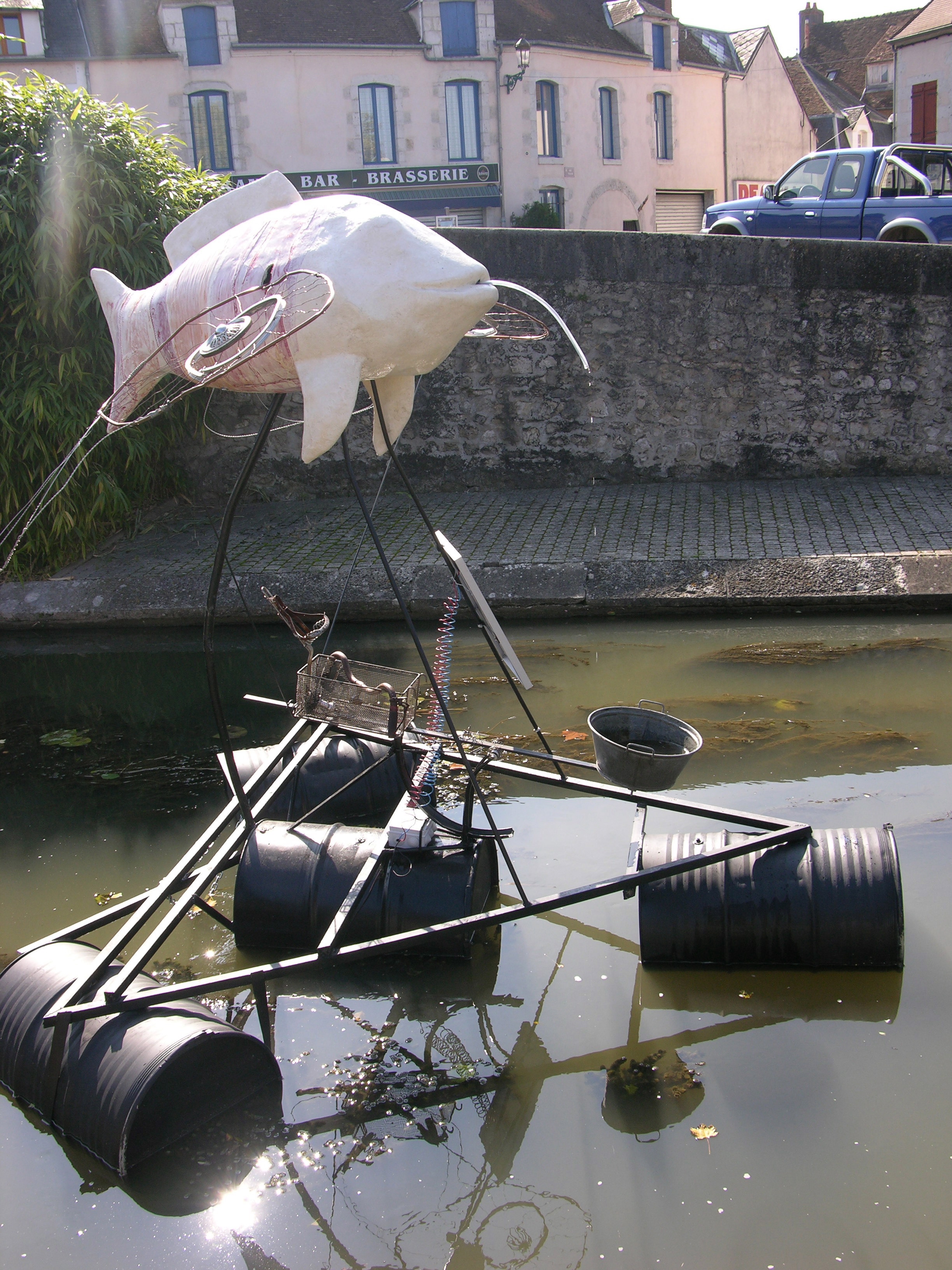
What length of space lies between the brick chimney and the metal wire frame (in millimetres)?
42007

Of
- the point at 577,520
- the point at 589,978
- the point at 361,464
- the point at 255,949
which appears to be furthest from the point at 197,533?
the point at 589,978

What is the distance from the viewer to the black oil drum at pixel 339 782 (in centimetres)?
541

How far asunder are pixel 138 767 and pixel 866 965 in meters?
4.39

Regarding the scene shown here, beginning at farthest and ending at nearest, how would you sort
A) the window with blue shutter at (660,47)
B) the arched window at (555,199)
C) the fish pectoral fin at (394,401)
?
the window with blue shutter at (660,47), the arched window at (555,199), the fish pectoral fin at (394,401)

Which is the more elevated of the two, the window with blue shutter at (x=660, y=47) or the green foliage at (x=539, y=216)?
the window with blue shutter at (x=660, y=47)

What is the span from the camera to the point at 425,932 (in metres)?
3.68

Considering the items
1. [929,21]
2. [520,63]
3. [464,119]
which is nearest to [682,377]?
[464,119]

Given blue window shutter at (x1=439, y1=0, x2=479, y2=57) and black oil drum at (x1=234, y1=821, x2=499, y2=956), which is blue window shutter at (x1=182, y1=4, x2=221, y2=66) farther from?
black oil drum at (x1=234, y1=821, x2=499, y2=956)

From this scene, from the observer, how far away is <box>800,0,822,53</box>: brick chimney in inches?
1490

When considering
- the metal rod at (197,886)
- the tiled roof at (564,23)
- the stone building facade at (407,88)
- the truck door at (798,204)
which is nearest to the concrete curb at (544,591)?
the metal rod at (197,886)

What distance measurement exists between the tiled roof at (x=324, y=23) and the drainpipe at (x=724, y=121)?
33.3 feet

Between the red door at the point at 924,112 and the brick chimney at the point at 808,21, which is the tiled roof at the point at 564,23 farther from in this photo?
the brick chimney at the point at 808,21

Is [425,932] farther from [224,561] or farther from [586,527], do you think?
[586,527]

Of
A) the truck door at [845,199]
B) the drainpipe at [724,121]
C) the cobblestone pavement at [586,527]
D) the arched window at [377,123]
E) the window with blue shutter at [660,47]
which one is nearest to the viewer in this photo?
the cobblestone pavement at [586,527]
